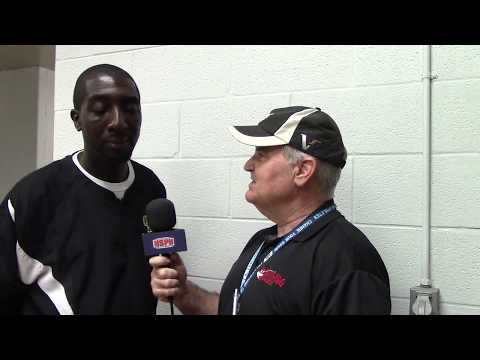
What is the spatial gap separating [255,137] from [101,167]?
471mm

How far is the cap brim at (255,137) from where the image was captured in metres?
1.24

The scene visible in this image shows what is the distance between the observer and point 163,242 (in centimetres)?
120

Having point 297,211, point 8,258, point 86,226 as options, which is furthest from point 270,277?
point 8,258

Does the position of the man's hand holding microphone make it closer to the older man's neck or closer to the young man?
the young man

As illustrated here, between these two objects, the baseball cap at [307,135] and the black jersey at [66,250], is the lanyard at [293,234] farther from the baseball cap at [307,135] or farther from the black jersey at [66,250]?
the black jersey at [66,250]

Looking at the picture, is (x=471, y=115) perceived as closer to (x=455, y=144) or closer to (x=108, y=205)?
(x=455, y=144)

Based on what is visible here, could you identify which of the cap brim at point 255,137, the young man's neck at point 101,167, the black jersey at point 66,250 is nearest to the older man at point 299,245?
the cap brim at point 255,137

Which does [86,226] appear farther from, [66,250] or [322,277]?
[322,277]

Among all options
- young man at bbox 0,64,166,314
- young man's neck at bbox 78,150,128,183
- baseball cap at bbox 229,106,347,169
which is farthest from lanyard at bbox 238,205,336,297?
young man's neck at bbox 78,150,128,183

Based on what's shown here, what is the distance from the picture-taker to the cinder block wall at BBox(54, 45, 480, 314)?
1.42 m

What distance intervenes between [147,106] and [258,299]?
1.10 meters

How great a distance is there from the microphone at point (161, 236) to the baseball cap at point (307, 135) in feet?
1.05

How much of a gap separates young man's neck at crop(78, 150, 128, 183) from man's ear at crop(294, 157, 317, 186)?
54 centimetres
